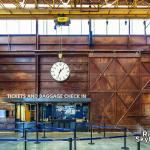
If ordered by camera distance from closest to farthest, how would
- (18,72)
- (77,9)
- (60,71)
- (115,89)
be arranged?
Result: (77,9), (115,89), (60,71), (18,72)

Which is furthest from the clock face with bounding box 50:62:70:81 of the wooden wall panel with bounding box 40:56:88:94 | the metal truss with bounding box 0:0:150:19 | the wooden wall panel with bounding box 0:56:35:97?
the metal truss with bounding box 0:0:150:19

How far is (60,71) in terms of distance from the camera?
29016 millimetres

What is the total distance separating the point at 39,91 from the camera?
2905cm

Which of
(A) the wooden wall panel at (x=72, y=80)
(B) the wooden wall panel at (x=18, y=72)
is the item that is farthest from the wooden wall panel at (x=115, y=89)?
(B) the wooden wall panel at (x=18, y=72)

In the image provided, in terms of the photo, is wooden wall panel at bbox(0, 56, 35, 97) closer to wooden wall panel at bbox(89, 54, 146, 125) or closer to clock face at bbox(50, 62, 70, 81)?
clock face at bbox(50, 62, 70, 81)

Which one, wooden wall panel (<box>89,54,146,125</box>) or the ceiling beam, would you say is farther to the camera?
wooden wall panel (<box>89,54,146,125</box>)

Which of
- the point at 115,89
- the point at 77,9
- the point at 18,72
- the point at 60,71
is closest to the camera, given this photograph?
the point at 77,9

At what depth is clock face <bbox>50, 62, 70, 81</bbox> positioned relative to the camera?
95.0 feet

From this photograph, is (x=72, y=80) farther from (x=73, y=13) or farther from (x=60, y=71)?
(x=73, y=13)

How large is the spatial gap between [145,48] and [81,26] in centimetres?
617

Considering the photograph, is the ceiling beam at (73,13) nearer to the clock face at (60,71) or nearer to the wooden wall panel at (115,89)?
the wooden wall panel at (115,89)

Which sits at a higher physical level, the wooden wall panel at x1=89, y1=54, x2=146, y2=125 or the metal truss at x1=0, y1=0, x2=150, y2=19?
the metal truss at x1=0, y1=0, x2=150, y2=19

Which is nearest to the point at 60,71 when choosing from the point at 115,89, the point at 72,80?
the point at 72,80

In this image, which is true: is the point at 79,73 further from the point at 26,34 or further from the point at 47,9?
the point at 47,9
